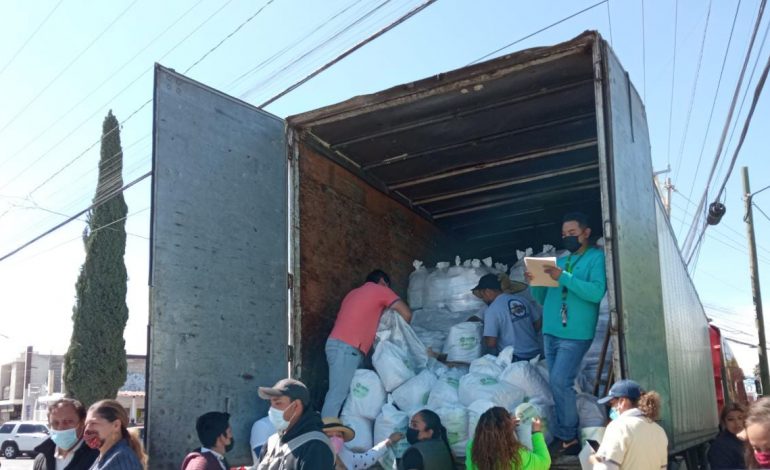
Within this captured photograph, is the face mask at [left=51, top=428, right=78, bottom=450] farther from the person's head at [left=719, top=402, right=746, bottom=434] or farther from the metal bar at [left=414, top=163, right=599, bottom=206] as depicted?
the metal bar at [left=414, top=163, right=599, bottom=206]

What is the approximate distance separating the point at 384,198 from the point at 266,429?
2.54m

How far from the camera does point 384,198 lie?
6.15 m

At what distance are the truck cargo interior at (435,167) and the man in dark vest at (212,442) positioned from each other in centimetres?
140

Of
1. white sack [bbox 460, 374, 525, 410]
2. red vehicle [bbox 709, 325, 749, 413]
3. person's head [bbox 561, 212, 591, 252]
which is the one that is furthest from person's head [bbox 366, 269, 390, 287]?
red vehicle [bbox 709, 325, 749, 413]

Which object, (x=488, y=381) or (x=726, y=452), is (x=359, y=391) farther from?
(x=726, y=452)

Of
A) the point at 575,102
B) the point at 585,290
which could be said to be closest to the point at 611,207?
the point at 585,290

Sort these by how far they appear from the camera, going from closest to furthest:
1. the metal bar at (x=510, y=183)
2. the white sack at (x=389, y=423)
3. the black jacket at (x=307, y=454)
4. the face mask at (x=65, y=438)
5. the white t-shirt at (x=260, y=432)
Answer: the black jacket at (x=307, y=454), the face mask at (x=65, y=438), the white t-shirt at (x=260, y=432), the white sack at (x=389, y=423), the metal bar at (x=510, y=183)

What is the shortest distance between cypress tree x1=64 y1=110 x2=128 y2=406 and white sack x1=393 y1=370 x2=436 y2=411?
42.3 feet

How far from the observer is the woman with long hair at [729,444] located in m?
4.32

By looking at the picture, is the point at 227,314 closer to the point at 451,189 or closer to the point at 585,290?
the point at 585,290

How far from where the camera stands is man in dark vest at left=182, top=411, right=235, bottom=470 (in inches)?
125

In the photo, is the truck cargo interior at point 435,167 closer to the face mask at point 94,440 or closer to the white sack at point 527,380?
the white sack at point 527,380

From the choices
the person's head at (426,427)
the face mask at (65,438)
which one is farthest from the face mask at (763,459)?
the face mask at (65,438)

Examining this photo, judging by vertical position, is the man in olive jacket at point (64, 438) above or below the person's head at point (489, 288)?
below
